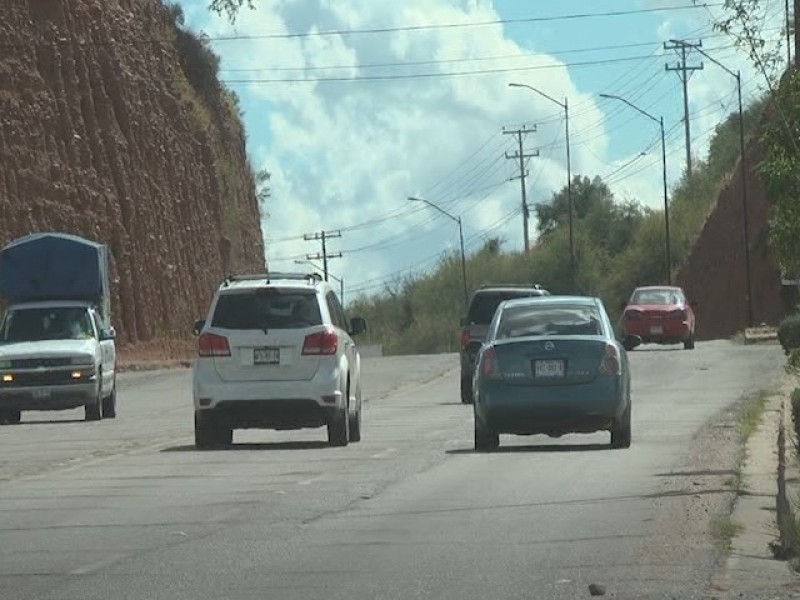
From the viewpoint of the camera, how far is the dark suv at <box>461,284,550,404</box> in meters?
35.2

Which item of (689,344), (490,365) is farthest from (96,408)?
(689,344)

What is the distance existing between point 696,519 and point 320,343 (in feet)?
31.6

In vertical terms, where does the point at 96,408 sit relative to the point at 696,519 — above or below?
above

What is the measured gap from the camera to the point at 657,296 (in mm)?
56844

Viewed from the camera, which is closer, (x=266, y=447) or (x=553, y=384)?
(x=553, y=384)

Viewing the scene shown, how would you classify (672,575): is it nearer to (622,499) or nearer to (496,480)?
(622,499)

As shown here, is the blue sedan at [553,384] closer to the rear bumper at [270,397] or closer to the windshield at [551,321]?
the windshield at [551,321]

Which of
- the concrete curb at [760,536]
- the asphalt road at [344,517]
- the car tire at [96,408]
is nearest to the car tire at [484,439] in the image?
the asphalt road at [344,517]

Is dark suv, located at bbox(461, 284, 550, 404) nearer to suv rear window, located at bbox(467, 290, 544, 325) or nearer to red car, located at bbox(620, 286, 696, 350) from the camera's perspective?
suv rear window, located at bbox(467, 290, 544, 325)

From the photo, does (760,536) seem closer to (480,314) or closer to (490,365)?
(490,365)

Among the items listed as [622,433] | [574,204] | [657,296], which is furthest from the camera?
[574,204]

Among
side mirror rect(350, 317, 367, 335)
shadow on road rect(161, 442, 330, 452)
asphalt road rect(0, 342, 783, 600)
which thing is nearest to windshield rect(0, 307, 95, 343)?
asphalt road rect(0, 342, 783, 600)

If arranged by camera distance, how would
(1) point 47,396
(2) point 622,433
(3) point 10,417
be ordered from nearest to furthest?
(2) point 622,433 → (1) point 47,396 → (3) point 10,417

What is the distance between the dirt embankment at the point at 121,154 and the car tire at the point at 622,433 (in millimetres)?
42513
